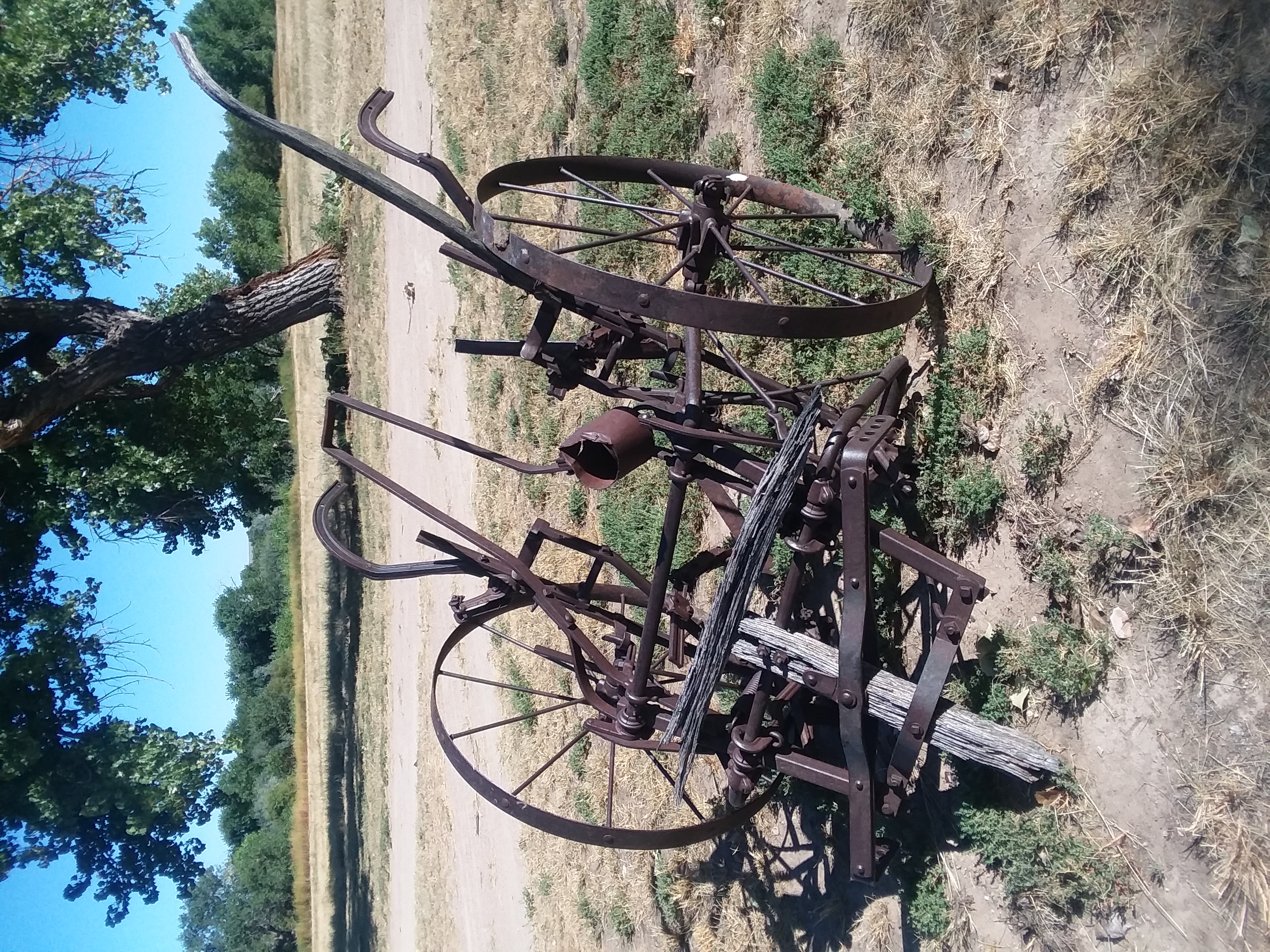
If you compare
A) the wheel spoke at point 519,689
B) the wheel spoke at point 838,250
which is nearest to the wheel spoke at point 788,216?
the wheel spoke at point 838,250

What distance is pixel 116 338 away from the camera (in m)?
8.76

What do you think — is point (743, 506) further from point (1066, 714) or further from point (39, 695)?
point (39, 695)

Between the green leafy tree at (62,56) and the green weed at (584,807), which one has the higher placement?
the green leafy tree at (62,56)

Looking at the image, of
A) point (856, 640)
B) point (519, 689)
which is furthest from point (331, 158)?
point (519, 689)

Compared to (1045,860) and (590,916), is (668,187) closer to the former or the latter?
(1045,860)

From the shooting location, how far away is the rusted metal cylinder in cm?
347

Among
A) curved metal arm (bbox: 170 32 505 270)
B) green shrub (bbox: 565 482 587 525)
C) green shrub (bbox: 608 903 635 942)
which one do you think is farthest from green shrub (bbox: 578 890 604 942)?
curved metal arm (bbox: 170 32 505 270)

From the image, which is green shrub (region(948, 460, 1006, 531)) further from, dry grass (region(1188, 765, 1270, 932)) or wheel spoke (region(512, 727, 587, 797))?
wheel spoke (region(512, 727, 587, 797))

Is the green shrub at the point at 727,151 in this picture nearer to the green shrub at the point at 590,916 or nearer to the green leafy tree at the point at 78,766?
the green shrub at the point at 590,916

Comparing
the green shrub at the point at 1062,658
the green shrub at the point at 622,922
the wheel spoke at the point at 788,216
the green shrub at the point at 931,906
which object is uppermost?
the wheel spoke at the point at 788,216

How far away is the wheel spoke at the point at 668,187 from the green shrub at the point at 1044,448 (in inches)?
72.4

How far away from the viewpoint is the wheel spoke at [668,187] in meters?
3.76

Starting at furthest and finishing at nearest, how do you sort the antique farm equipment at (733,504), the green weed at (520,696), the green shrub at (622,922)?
the green weed at (520,696) < the green shrub at (622,922) < the antique farm equipment at (733,504)

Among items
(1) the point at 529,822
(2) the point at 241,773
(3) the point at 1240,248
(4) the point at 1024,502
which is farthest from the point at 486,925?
(2) the point at 241,773
